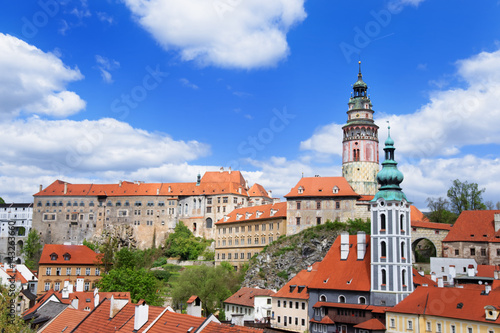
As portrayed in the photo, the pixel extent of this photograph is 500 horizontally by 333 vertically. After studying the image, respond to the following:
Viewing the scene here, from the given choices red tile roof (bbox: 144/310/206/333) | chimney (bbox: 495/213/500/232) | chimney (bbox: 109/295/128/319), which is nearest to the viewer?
red tile roof (bbox: 144/310/206/333)

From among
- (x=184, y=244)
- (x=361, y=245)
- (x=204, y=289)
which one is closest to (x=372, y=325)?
(x=361, y=245)

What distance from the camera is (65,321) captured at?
34.4 meters

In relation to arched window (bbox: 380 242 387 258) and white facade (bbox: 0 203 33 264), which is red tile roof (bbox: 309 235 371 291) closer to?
arched window (bbox: 380 242 387 258)

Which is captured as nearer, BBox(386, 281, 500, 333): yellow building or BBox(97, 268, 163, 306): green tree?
BBox(386, 281, 500, 333): yellow building

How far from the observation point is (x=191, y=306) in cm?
3312

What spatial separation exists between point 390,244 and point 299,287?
10560mm

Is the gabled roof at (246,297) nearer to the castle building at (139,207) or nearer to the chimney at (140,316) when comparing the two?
the chimney at (140,316)

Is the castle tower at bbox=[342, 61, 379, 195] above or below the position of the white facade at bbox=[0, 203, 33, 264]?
Answer: above

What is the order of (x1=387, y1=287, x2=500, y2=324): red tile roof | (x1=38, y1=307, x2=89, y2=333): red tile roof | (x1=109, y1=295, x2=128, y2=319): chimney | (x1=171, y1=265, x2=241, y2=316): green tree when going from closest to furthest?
(x1=109, y1=295, x2=128, y2=319): chimney → (x1=38, y1=307, x2=89, y2=333): red tile roof → (x1=387, y1=287, x2=500, y2=324): red tile roof → (x1=171, y1=265, x2=241, y2=316): green tree

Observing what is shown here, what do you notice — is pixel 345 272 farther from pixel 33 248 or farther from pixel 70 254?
pixel 33 248

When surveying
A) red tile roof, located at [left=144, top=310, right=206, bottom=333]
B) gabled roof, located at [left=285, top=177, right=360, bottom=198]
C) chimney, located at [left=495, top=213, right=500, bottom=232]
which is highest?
gabled roof, located at [left=285, top=177, right=360, bottom=198]

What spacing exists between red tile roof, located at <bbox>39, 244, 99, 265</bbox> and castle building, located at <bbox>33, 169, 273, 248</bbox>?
30.7 m

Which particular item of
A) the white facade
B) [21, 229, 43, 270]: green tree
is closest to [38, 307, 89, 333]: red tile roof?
[21, 229, 43, 270]: green tree

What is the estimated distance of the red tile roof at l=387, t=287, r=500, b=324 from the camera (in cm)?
3766
